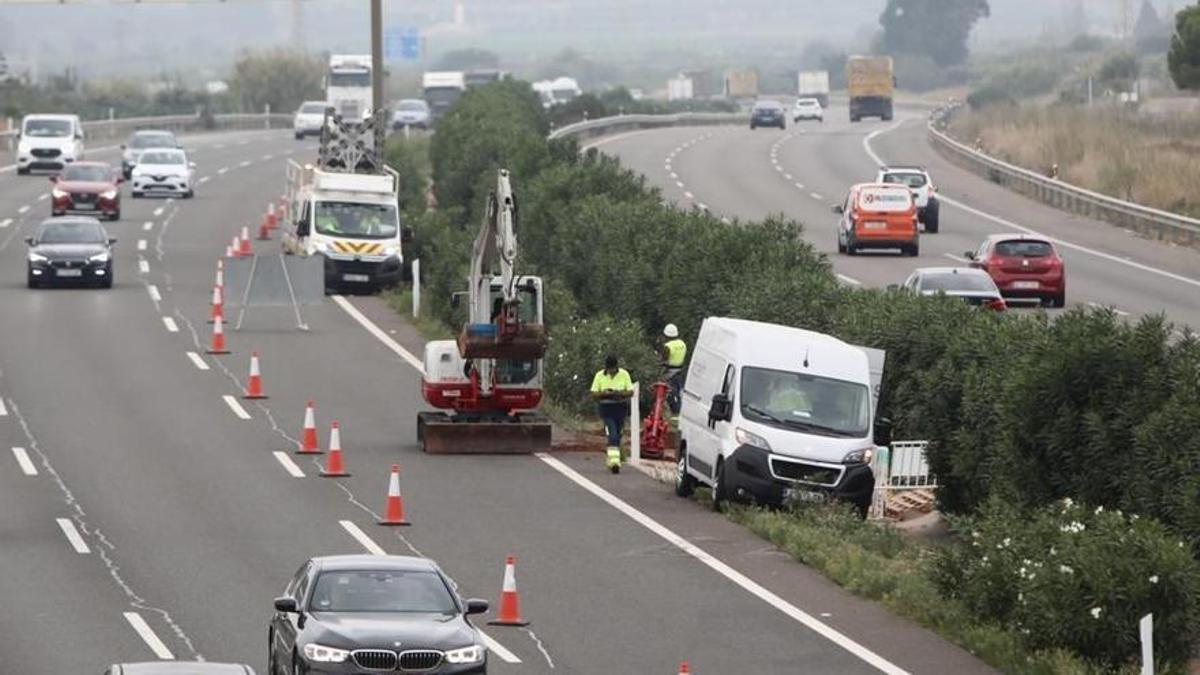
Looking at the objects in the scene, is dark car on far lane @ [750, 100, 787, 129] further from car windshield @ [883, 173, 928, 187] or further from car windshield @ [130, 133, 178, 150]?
car windshield @ [883, 173, 928, 187]

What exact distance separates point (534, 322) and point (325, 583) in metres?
16.3

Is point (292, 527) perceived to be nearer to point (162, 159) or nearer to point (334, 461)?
point (334, 461)

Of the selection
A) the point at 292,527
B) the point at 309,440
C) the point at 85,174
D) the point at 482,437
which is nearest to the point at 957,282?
the point at 482,437

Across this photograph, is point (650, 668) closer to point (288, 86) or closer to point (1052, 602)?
point (1052, 602)

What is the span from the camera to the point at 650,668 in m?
23.0

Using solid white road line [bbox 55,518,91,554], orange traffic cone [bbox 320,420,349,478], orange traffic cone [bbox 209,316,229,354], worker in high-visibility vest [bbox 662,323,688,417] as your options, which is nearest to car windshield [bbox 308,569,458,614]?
solid white road line [bbox 55,518,91,554]

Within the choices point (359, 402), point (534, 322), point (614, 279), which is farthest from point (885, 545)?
point (614, 279)

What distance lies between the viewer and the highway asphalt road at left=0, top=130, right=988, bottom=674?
24078mm

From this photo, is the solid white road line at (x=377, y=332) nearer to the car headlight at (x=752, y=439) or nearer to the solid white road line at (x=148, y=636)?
the car headlight at (x=752, y=439)

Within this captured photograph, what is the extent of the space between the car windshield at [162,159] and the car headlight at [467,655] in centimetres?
6404

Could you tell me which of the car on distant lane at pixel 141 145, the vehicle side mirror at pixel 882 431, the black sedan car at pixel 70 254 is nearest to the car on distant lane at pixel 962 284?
the vehicle side mirror at pixel 882 431

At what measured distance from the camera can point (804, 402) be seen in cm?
3156

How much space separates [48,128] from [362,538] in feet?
213

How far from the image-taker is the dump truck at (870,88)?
13988 cm
